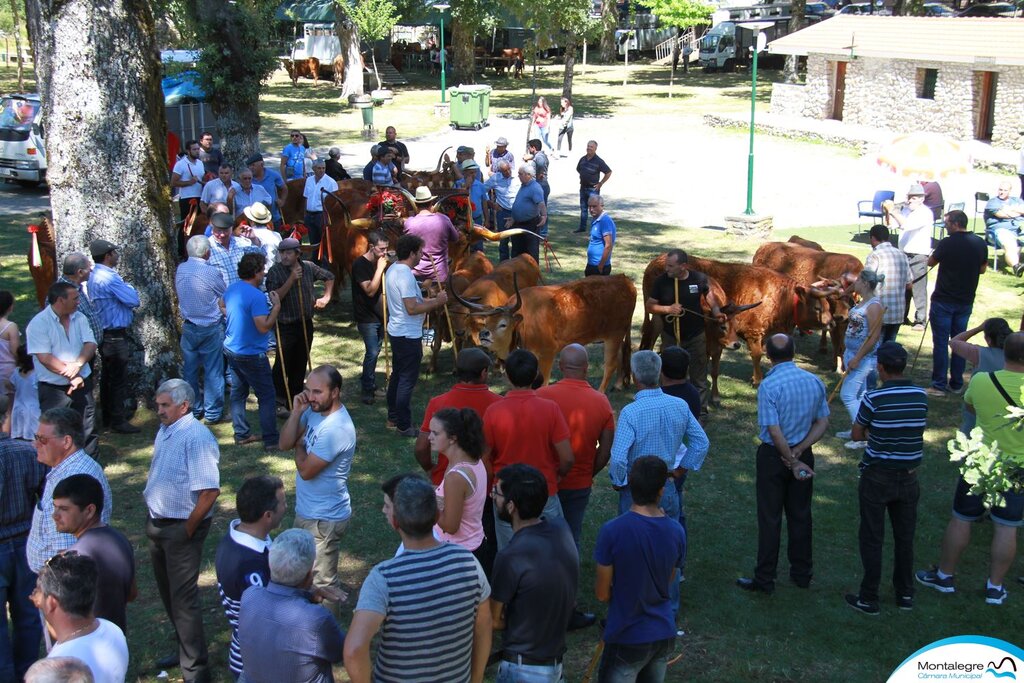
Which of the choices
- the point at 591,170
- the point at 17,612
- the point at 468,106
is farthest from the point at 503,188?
the point at 468,106

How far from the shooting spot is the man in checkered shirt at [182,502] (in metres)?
5.74

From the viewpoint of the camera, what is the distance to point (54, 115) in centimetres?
992

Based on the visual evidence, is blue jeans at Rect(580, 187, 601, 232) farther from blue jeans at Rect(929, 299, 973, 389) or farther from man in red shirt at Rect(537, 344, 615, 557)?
man in red shirt at Rect(537, 344, 615, 557)

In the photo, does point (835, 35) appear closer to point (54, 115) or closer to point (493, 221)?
point (493, 221)

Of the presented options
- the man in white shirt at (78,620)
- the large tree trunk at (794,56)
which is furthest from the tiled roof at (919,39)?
the man in white shirt at (78,620)

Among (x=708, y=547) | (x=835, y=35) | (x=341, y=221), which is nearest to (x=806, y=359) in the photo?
(x=708, y=547)

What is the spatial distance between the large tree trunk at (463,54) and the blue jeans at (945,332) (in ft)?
107

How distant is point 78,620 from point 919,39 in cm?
2949

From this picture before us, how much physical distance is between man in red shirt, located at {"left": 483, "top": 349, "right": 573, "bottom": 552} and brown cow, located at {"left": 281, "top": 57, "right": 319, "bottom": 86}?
40335 mm

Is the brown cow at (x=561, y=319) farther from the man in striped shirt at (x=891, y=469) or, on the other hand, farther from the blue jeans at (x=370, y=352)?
the man in striped shirt at (x=891, y=469)

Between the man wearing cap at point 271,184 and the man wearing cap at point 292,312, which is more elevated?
the man wearing cap at point 271,184

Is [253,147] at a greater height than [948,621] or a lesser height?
greater

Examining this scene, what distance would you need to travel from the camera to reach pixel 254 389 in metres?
9.38

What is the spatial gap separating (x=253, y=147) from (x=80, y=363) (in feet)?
36.7
